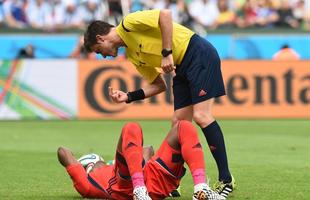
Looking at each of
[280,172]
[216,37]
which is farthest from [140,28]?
[216,37]

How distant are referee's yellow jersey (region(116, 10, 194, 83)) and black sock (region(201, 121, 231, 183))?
75 cm

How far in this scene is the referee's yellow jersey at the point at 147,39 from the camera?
8.52 m

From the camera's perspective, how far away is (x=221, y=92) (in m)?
8.81

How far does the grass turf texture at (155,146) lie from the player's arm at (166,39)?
4.27 ft

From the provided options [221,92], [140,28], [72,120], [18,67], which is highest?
[140,28]

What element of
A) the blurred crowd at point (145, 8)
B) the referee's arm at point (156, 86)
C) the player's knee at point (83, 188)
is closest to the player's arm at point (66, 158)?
the player's knee at point (83, 188)

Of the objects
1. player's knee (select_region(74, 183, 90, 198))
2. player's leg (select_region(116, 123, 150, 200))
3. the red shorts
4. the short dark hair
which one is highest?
the short dark hair

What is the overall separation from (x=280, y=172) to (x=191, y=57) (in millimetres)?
2747

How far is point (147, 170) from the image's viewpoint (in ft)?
26.0

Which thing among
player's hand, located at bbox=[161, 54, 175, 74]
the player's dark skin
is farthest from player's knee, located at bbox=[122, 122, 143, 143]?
player's hand, located at bbox=[161, 54, 175, 74]

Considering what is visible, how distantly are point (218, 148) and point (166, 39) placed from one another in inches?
47.0

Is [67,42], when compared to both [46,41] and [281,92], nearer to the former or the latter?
[46,41]

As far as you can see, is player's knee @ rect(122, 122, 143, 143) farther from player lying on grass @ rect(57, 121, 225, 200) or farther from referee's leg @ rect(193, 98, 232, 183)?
referee's leg @ rect(193, 98, 232, 183)

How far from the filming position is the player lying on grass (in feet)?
25.2
